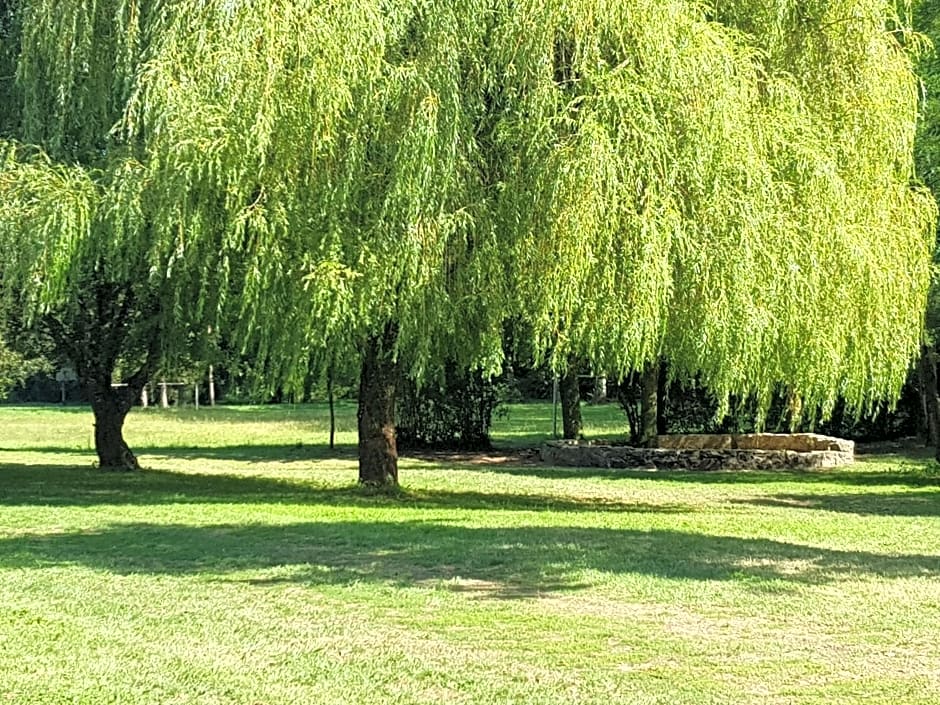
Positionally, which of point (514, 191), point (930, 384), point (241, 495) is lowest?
point (241, 495)

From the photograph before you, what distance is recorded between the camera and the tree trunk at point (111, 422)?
756 inches

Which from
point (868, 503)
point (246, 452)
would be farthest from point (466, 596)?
point (246, 452)

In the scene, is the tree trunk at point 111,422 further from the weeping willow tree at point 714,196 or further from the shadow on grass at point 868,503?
the shadow on grass at point 868,503

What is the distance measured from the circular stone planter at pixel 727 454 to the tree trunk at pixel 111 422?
794cm

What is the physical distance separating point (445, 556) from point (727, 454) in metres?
12.4

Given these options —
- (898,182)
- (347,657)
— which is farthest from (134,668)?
(898,182)

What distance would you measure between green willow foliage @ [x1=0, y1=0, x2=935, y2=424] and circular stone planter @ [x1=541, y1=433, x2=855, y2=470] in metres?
8.27

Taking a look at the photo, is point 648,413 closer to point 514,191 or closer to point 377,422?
point 377,422

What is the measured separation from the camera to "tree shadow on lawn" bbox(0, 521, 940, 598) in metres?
8.87

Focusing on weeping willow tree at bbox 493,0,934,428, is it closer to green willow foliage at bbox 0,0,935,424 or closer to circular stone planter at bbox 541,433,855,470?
green willow foliage at bbox 0,0,935,424

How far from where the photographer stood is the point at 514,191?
12.3 metres

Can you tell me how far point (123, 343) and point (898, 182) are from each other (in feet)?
35.9

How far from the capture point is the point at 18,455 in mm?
24969

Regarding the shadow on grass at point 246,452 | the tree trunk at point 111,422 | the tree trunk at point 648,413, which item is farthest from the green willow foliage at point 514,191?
the shadow on grass at point 246,452
